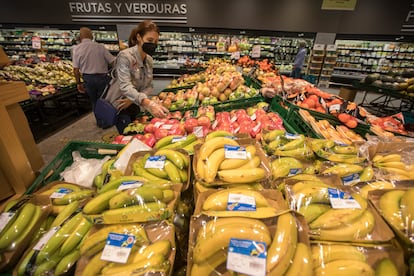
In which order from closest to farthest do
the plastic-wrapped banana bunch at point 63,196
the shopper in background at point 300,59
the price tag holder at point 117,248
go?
the price tag holder at point 117,248 → the plastic-wrapped banana bunch at point 63,196 → the shopper in background at point 300,59

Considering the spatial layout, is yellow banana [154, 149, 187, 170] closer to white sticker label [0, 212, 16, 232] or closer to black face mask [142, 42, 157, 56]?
white sticker label [0, 212, 16, 232]

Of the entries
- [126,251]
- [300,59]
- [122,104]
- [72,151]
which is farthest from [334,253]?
[300,59]

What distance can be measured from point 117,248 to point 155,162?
48 centimetres

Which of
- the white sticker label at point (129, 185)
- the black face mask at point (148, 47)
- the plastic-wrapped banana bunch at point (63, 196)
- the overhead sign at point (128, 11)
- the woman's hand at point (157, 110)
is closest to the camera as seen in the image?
the white sticker label at point (129, 185)

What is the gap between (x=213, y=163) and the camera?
1.02 meters

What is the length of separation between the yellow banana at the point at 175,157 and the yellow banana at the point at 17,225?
0.62 m

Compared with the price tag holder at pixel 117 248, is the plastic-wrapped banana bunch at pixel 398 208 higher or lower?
Answer: higher

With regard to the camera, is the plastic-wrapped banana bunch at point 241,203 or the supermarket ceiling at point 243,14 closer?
the plastic-wrapped banana bunch at point 241,203

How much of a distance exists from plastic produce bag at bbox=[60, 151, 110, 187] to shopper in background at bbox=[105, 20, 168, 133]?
892mm

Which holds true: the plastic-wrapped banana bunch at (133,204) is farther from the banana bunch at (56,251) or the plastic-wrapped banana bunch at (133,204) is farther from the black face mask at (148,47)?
the black face mask at (148,47)

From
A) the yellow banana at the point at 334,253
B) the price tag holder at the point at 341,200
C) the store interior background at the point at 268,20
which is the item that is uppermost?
the store interior background at the point at 268,20

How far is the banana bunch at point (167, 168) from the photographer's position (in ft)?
3.52

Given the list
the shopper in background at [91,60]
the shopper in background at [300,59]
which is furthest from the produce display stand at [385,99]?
the shopper in background at [91,60]

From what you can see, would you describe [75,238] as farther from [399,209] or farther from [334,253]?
[399,209]
